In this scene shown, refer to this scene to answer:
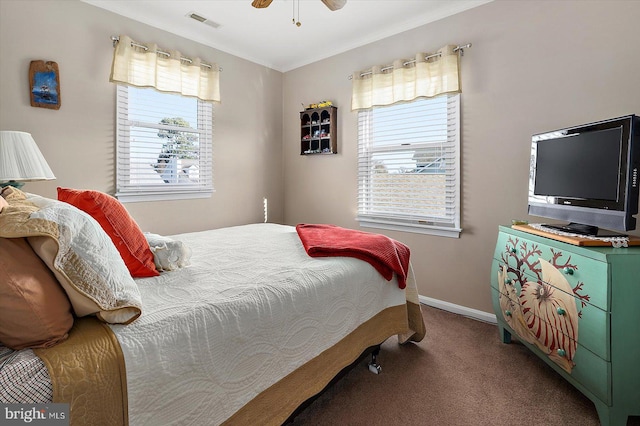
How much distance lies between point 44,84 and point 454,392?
3.47 m

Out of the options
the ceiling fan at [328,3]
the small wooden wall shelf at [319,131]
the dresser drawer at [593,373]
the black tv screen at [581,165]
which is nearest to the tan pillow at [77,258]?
the ceiling fan at [328,3]

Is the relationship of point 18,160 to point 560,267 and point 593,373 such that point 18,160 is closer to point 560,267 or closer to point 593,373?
point 560,267

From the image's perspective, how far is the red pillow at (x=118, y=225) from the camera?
1.39 m

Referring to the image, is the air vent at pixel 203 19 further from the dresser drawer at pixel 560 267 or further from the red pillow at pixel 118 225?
the dresser drawer at pixel 560 267

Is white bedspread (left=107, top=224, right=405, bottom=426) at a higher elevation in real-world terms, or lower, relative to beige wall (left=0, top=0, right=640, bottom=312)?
lower

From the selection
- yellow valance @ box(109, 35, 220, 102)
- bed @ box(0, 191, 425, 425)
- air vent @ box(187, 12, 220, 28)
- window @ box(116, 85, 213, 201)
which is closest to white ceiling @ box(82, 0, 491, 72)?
air vent @ box(187, 12, 220, 28)

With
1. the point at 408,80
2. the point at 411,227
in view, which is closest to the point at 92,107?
the point at 408,80

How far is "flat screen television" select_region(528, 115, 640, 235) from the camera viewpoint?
5.26 ft

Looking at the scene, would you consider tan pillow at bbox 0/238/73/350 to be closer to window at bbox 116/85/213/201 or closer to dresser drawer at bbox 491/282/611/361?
dresser drawer at bbox 491/282/611/361

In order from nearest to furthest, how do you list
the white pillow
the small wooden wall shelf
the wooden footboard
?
1. the wooden footboard
2. the white pillow
3. the small wooden wall shelf

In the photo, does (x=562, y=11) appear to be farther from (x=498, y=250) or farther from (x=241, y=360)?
(x=241, y=360)

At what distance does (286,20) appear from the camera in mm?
3078

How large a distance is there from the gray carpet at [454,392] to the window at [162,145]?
2.41 m

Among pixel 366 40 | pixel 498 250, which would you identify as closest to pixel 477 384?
pixel 498 250
